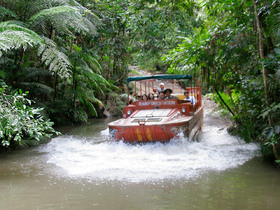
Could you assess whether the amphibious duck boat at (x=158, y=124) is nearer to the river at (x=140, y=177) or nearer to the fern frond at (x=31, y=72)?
the river at (x=140, y=177)

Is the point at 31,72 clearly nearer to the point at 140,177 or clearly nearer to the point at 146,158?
the point at 146,158

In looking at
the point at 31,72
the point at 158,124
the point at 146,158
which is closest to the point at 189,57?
the point at 158,124

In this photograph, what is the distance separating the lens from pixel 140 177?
518 centimetres

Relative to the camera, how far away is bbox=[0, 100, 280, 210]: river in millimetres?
3973

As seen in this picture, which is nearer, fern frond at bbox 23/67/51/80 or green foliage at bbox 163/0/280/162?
green foliage at bbox 163/0/280/162

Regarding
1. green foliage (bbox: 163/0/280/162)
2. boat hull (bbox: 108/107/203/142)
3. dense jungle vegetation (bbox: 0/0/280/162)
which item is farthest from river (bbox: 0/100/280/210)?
green foliage (bbox: 163/0/280/162)

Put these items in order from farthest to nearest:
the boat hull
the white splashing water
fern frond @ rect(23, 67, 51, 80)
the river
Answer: fern frond @ rect(23, 67, 51, 80) → the boat hull → the white splashing water → the river

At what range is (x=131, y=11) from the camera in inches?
323

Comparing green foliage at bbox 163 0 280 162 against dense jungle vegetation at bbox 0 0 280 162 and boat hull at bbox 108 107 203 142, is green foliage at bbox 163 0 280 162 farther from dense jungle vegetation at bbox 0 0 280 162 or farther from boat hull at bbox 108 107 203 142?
boat hull at bbox 108 107 203 142

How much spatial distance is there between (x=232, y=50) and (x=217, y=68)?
1419 millimetres

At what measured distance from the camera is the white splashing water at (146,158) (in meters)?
5.46

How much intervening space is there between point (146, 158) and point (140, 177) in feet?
5.09

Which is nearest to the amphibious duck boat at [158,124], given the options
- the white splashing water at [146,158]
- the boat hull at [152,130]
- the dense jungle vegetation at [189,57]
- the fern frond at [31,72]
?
the boat hull at [152,130]

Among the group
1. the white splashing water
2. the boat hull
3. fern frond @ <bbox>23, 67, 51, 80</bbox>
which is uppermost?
fern frond @ <bbox>23, 67, 51, 80</bbox>
